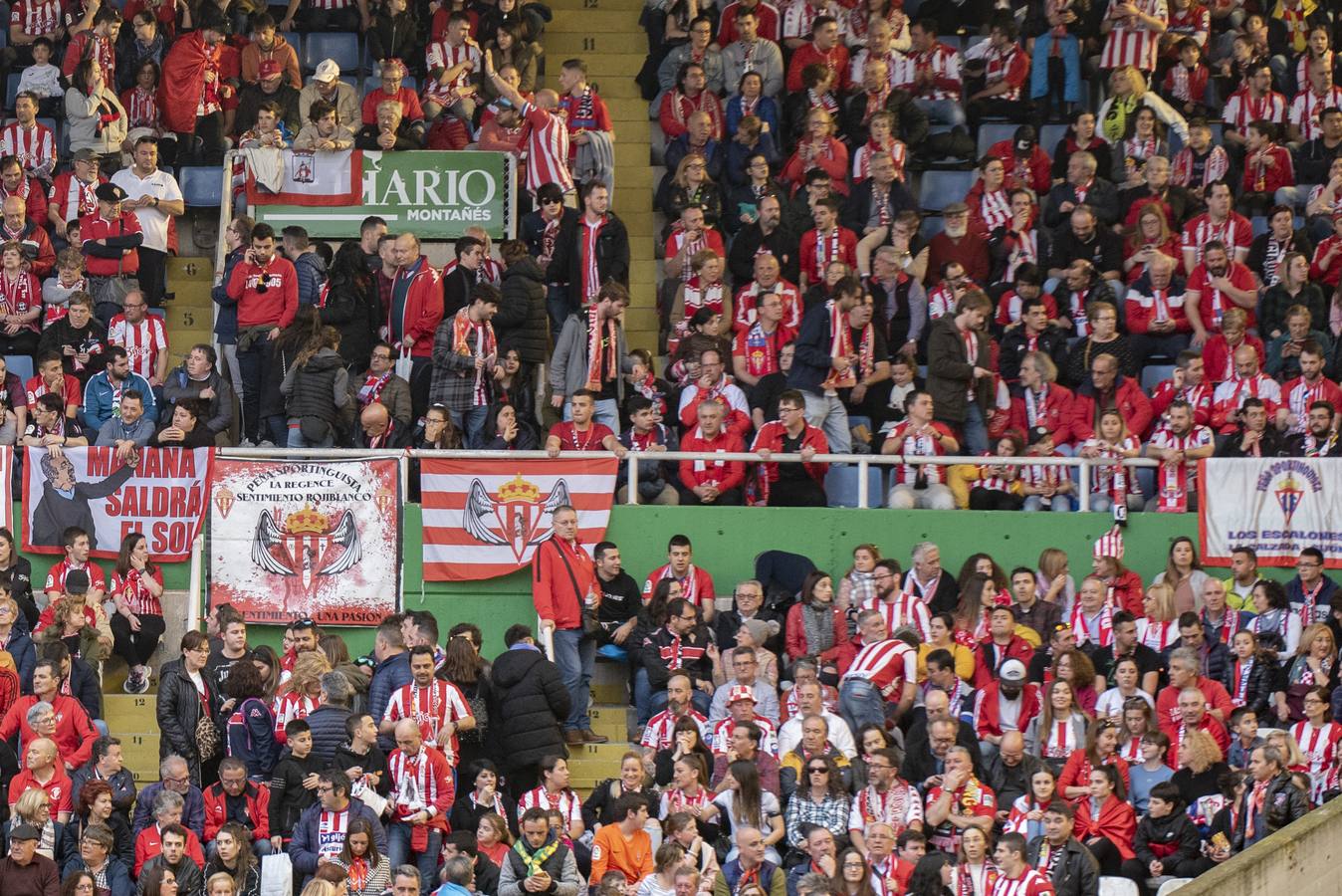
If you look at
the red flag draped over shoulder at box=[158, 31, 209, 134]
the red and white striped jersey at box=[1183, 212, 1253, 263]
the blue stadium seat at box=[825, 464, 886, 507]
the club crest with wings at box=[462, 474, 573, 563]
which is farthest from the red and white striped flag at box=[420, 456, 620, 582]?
the red and white striped jersey at box=[1183, 212, 1253, 263]

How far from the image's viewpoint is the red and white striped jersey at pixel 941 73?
78.8 ft

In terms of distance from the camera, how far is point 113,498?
784 inches

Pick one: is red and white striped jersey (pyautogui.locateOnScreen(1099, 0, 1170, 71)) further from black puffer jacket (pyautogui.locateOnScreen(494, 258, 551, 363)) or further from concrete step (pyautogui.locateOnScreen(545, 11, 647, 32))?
black puffer jacket (pyautogui.locateOnScreen(494, 258, 551, 363))

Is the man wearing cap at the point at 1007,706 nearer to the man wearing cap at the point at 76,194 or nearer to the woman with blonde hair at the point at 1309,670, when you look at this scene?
the woman with blonde hair at the point at 1309,670

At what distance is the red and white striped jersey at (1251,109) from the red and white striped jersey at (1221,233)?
208 centimetres

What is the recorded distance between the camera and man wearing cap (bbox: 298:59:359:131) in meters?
22.7

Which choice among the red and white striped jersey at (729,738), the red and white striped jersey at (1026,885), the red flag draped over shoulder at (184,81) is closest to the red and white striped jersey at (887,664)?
the red and white striped jersey at (729,738)

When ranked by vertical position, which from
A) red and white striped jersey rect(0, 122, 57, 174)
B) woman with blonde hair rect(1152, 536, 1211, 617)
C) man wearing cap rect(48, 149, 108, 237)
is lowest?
woman with blonde hair rect(1152, 536, 1211, 617)

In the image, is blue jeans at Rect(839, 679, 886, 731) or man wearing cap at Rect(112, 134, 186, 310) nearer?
blue jeans at Rect(839, 679, 886, 731)

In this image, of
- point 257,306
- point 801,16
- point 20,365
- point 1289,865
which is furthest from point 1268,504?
point 20,365

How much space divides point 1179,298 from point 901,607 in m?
4.19

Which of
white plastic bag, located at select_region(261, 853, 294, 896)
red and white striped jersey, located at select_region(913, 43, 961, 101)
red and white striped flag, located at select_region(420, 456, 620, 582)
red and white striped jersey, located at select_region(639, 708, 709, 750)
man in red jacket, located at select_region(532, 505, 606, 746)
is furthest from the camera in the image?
red and white striped jersey, located at select_region(913, 43, 961, 101)

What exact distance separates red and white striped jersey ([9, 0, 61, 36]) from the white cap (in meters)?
2.93

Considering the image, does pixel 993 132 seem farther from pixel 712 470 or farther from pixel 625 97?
pixel 712 470
